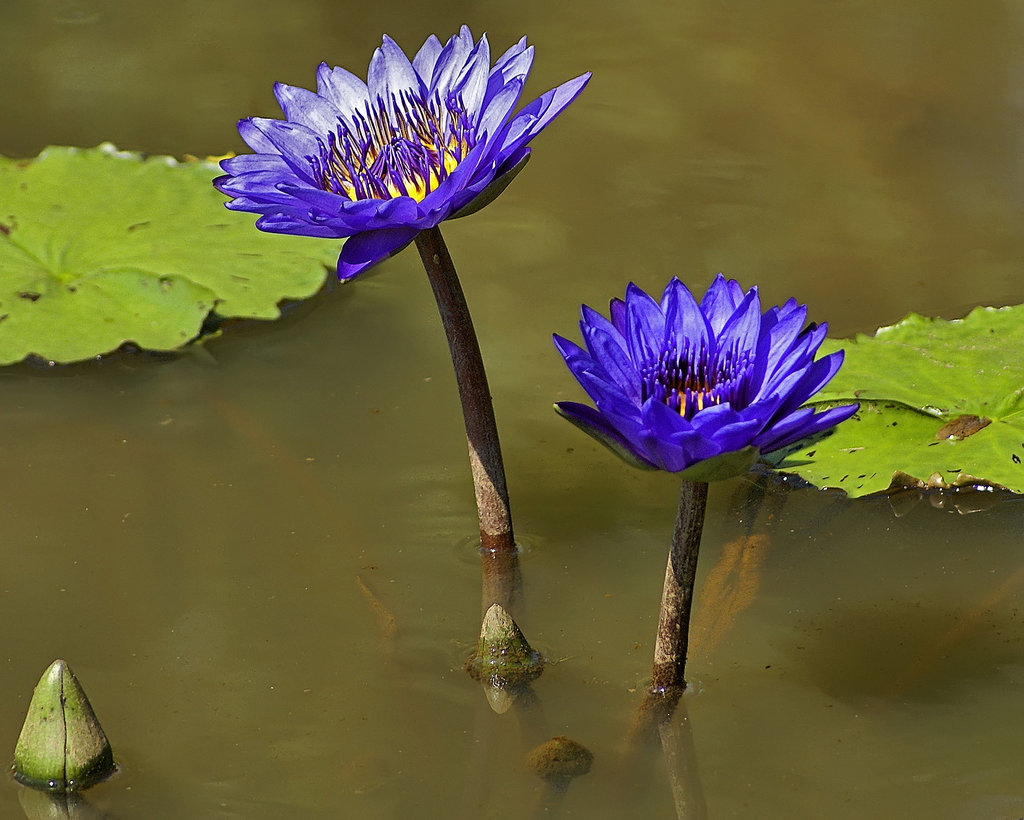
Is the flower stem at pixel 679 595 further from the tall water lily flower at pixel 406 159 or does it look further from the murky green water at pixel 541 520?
the tall water lily flower at pixel 406 159

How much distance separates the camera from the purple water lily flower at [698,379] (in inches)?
50.3

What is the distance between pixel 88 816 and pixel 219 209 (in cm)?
149

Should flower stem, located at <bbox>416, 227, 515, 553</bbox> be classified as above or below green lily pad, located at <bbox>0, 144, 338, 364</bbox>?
below

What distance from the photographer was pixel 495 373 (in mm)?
2363

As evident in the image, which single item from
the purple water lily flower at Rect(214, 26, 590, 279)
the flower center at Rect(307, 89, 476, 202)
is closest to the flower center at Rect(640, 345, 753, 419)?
the purple water lily flower at Rect(214, 26, 590, 279)

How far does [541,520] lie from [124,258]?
42.7 inches

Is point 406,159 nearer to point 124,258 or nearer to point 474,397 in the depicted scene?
point 474,397

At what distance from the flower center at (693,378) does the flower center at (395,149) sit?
433 mm

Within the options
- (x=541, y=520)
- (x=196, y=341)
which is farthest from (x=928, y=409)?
(x=196, y=341)

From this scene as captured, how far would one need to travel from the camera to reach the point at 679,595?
1.50 metres

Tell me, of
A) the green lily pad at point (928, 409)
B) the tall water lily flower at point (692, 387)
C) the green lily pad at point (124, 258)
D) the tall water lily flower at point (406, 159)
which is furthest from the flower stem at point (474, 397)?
the green lily pad at point (124, 258)

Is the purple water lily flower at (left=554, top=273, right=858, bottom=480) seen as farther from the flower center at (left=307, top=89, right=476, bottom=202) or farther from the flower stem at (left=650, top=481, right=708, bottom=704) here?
the flower center at (left=307, top=89, right=476, bottom=202)

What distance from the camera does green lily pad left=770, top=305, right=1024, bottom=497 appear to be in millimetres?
1843

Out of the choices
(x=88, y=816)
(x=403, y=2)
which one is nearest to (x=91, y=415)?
(x=88, y=816)
